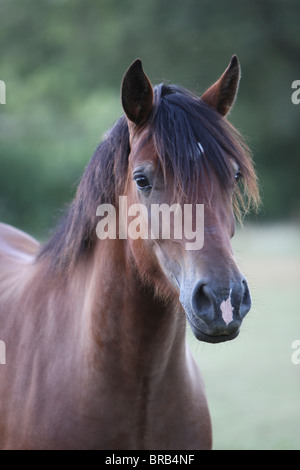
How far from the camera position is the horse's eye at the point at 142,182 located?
1.90 metres

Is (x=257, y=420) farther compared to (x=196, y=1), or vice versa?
(x=196, y=1)

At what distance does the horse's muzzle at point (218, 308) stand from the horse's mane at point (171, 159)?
35cm

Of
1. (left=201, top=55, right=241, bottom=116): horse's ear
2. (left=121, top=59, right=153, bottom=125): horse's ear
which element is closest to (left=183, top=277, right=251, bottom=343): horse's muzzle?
(left=121, top=59, right=153, bottom=125): horse's ear

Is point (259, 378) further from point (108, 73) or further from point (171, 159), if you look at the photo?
point (108, 73)

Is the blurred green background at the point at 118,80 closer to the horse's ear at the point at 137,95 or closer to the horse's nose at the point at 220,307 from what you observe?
the horse's ear at the point at 137,95

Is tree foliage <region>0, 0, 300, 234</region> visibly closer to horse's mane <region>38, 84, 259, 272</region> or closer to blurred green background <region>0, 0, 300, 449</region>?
blurred green background <region>0, 0, 300, 449</region>

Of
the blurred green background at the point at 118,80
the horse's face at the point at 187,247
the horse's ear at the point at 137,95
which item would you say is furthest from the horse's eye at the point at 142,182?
the blurred green background at the point at 118,80

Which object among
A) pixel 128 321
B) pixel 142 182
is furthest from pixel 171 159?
pixel 128 321

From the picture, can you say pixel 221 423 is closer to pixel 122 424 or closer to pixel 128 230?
pixel 122 424

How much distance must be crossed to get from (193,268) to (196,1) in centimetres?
1283

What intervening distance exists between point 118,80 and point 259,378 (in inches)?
398

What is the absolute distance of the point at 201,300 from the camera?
165 centimetres

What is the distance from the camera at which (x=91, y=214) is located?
2.17 meters

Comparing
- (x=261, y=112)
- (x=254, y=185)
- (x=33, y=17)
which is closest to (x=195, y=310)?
(x=254, y=185)
